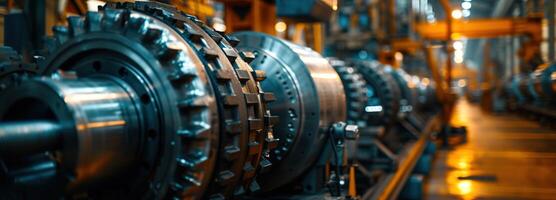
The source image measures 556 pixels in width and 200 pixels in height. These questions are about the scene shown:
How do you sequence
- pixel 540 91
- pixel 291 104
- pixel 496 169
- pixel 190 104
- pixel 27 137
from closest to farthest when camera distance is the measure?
pixel 27 137
pixel 190 104
pixel 291 104
pixel 496 169
pixel 540 91

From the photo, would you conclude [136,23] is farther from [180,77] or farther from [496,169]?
[496,169]

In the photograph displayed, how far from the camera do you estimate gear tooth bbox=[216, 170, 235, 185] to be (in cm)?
149

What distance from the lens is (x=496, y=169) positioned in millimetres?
6031

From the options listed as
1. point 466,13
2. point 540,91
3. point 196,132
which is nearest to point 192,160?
point 196,132

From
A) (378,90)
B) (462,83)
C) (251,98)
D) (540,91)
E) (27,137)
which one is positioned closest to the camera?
(27,137)

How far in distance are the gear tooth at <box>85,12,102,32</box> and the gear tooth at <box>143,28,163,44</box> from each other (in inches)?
5.3

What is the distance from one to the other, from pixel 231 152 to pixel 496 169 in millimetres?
5193

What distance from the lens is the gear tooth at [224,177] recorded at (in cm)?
149

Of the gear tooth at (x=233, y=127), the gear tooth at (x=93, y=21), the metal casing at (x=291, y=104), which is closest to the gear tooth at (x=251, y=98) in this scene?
the gear tooth at (x=233, y=127)

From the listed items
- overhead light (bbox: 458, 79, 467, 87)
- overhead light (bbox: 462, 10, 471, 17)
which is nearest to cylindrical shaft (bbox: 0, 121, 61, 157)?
overhead light (bbox: 462, 10, 471, 17)

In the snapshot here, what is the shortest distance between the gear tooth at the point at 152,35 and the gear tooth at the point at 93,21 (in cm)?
13

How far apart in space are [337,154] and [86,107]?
154 cm

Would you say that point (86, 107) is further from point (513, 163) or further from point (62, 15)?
point (513, 163)

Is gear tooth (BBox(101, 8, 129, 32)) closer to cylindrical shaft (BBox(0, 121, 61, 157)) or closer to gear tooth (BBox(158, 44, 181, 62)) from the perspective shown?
gear tooth (BBox(158, 44, 181, 62))
